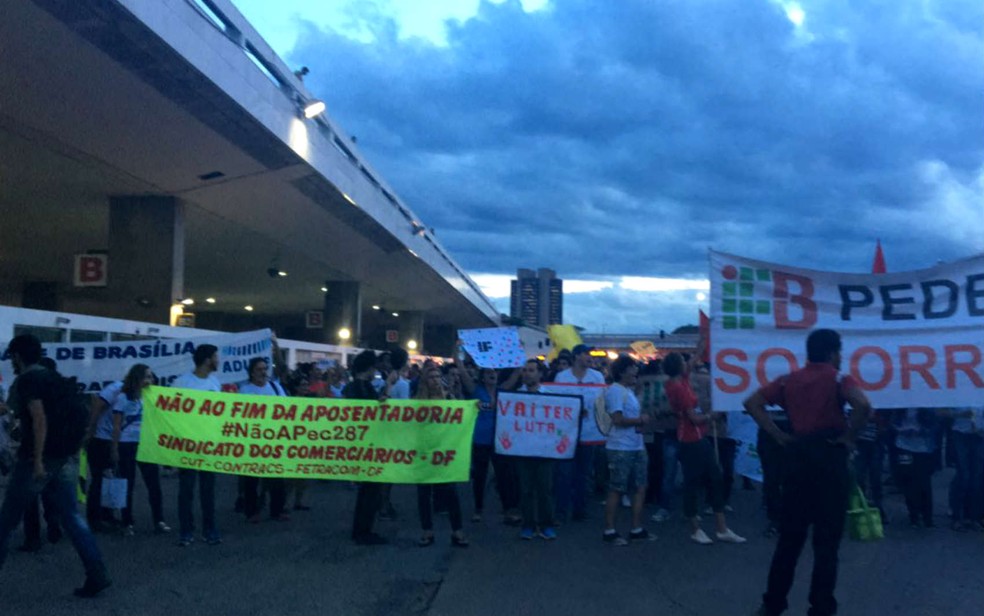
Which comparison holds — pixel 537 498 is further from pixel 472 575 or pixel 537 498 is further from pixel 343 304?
pixel 343 304

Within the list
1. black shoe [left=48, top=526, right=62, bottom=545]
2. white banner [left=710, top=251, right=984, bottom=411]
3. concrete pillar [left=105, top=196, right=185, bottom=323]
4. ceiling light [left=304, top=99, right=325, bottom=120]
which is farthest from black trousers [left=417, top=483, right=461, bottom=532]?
concrete pillar [left=105, top=196, right=185, bottom=323]

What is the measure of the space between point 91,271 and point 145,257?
212 centimetres

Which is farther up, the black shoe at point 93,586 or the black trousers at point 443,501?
the black trousers at point 443,501

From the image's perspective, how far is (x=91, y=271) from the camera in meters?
24.9

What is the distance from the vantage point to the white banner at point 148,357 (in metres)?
Answer: 11.7

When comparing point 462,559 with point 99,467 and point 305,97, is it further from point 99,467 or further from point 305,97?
point 305,97

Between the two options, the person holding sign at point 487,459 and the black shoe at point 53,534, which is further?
the person holding sign at point 487,459

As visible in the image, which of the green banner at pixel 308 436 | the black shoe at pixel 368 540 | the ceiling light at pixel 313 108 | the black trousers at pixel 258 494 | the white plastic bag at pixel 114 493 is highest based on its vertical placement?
the ceiling light at pixel 313 108

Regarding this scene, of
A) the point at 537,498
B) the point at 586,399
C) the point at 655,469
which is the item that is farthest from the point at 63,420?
the point at 655,469

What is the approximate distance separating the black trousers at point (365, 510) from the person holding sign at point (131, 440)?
1952 millimetres

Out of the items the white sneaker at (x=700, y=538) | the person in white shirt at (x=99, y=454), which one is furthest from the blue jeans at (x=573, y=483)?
the person in white shirt at (x=99, y=454)

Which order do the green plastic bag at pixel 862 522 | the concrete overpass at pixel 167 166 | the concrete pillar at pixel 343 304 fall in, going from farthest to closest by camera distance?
the concrete pillar at pixel 343 304 → the concrete overpass at pixel 167 166 → the green plastic bag at pixel 862 522

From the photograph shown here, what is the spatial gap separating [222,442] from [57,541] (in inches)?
66.8

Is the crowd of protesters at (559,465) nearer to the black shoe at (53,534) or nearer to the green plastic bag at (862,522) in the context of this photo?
the black shoe at (53,534)
